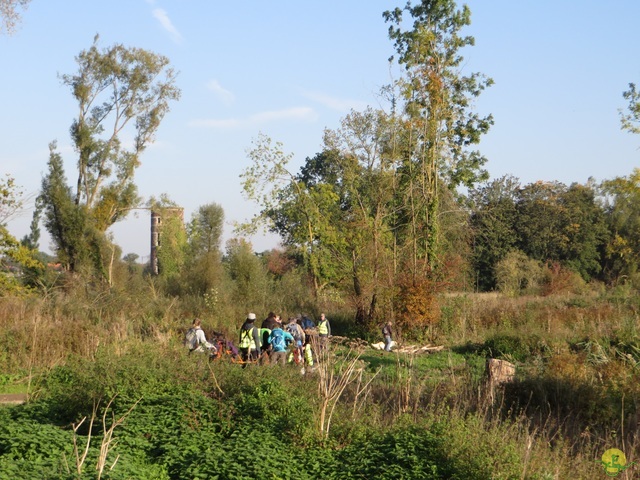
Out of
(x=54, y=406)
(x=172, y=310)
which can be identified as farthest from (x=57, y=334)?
(x=172, y=310)

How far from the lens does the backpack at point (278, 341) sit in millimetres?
18062

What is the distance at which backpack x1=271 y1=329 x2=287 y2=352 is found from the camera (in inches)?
711

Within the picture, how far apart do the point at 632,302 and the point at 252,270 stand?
16698mm

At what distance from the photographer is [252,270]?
37688 millimetres

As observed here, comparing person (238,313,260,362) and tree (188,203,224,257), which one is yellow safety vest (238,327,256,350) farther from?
tree (188,203,224,257)

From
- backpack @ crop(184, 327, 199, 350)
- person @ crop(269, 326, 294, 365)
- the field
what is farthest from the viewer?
backpack @ crop(184, 327, 199, 350)

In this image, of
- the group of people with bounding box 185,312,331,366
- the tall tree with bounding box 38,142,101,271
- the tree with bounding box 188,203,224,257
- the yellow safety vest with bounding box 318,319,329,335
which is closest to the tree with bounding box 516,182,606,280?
the tree with bounding box 188,203,224,257

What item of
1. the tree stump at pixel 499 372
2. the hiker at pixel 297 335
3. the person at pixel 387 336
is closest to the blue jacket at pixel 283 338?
the hiker at pixel 297 335

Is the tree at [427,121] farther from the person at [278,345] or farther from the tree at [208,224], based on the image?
the tree at [208,224]

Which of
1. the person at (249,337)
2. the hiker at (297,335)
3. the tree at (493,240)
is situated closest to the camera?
the person at (249,337)

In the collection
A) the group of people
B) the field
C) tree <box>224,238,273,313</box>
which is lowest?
the field

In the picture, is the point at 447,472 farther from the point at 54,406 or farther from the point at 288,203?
the point at 288,203

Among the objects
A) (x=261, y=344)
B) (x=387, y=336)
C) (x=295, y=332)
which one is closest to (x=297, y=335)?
(x=295, y=332)

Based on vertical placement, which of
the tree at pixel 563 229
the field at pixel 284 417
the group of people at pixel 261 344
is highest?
the tree at pixel 563 229
